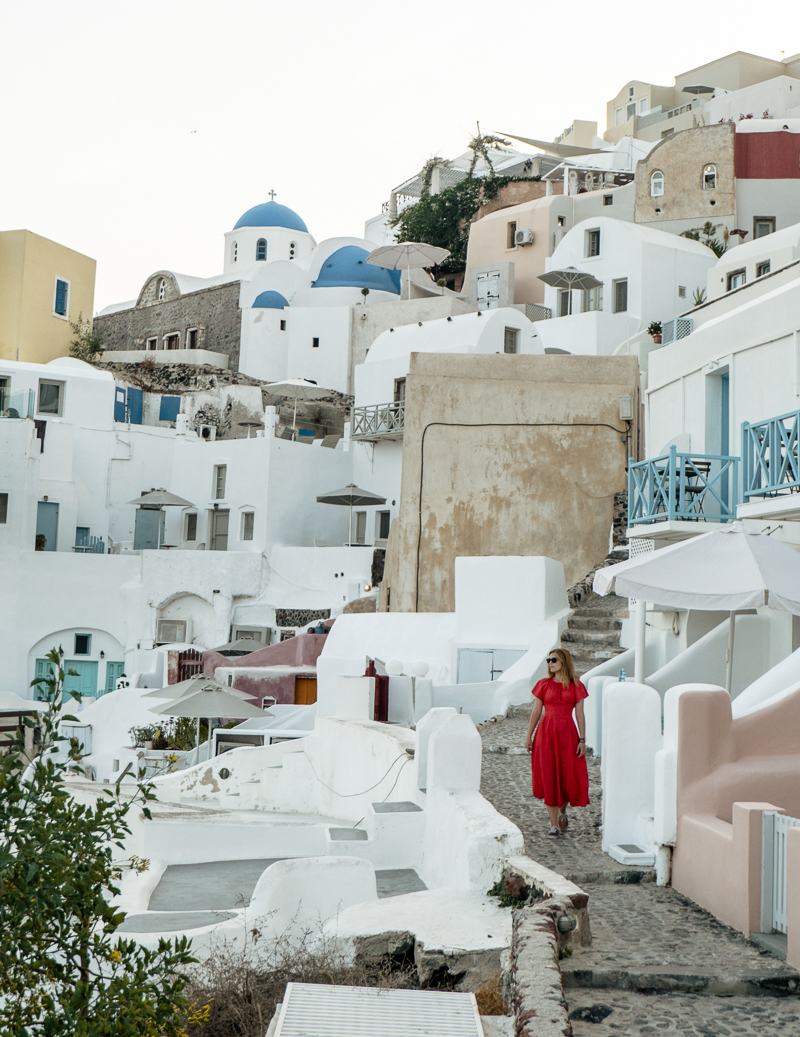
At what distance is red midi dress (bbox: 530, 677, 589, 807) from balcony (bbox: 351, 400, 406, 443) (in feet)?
81.1

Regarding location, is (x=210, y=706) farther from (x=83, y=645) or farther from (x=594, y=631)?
(x=83, y=645)

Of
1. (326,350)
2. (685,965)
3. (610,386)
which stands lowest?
(685,965)

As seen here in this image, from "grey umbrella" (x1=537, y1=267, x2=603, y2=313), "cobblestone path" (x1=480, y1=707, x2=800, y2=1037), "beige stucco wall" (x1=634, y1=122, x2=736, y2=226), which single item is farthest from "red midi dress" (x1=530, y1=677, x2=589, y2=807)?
"beige stucco wall" (x1=634, y1=122, x2=736, y2=226)

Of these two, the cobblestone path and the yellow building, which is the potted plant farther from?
the cobblestone path

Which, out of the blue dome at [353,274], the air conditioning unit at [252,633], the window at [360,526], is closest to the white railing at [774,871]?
the air conditioning unit at [252,633]

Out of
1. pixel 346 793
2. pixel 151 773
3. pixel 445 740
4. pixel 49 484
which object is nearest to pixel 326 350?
pixel 49 484

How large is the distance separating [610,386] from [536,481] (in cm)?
272

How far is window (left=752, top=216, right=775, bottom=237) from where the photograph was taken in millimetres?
39219

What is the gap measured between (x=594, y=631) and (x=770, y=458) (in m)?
7.49

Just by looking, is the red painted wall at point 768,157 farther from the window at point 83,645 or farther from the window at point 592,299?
the window at point 83,645

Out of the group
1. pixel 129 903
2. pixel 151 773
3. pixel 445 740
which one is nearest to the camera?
pixel 445 740

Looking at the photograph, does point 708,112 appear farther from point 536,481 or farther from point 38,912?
point 38,912

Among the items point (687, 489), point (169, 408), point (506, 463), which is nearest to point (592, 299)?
point (506, 463)

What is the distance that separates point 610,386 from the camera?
23328mm
